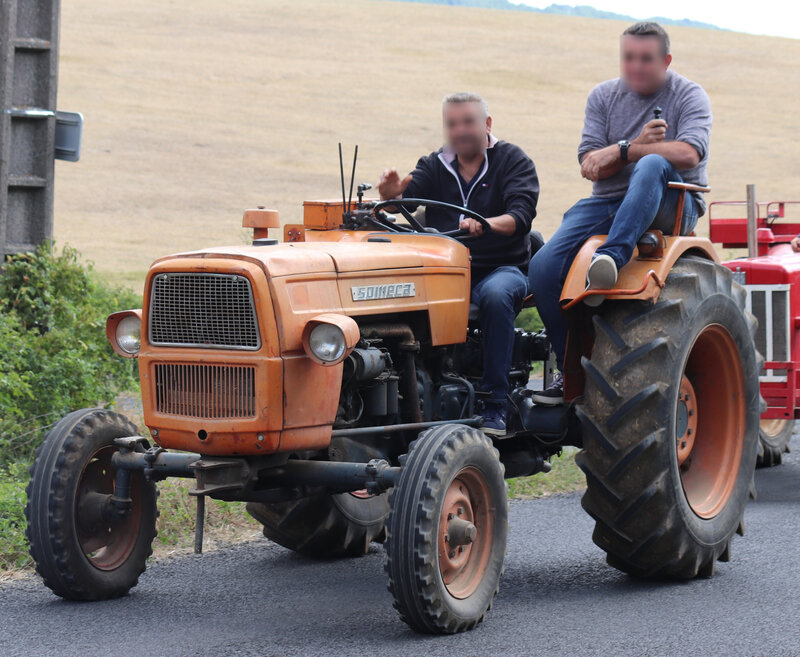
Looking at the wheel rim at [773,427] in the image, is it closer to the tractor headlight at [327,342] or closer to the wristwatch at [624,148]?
the wristwatch at [624,148]

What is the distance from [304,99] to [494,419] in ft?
118

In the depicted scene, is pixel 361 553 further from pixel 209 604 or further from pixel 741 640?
pixel 741 640

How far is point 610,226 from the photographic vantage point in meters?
5.85

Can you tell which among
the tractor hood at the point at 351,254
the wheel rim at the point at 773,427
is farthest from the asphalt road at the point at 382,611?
the wheel rim at the point at 773,427

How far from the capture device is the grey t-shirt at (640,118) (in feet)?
18.6

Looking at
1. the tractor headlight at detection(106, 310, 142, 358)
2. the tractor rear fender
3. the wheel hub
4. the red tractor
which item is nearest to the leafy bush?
the tractor headlight at detection(106, 310, 142, 358)

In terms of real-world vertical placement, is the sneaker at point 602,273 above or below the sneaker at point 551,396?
above

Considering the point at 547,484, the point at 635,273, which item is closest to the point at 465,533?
the point at 635,273

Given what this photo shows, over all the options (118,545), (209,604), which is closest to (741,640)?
(209,604)

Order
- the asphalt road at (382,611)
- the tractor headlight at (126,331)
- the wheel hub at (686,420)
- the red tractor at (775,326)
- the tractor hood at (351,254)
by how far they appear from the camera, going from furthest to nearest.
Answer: the red tractor at (775,326) < the wheel hub at (686,420) < the tractor headlight at (126,331) < the tractor hood at (351,254) < the asphalt road at (382,611)

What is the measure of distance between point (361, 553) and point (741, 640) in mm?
2189

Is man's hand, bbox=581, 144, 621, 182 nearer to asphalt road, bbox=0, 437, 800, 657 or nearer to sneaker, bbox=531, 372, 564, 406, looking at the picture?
sneaker, bbox=531, 372, 564, 406

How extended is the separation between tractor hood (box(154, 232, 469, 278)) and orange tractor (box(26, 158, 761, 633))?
11 millimetres

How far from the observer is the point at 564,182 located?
33125 millimetres
